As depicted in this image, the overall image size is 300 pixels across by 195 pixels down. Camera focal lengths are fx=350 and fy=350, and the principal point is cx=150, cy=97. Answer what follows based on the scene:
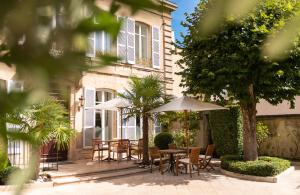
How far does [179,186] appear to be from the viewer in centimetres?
920

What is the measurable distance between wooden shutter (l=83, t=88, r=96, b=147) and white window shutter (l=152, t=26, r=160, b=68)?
4.07 metres

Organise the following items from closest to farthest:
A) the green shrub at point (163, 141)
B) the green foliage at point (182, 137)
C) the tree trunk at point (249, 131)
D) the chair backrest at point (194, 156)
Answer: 1. the chair backrest at point (194, 156)
2. the tree trunk at point (249, 131)
3. the green shrub at point (163, 141)
4. the green foliage at point (182, 137)

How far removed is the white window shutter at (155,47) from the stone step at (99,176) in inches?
265

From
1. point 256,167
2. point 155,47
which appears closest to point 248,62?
point 256,167

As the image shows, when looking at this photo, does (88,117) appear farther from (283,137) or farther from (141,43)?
(283,137)

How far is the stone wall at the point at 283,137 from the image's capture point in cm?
1406

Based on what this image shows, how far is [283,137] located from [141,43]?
7763 millimetres

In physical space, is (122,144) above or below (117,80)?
below

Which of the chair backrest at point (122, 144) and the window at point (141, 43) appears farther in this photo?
the window at point (141, 43)

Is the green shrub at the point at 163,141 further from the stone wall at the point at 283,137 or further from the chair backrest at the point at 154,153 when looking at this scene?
the stone wall at the point at 283,137

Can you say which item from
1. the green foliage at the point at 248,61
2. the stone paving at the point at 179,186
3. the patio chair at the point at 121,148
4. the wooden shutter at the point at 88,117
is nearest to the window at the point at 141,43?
the wooden shutter at the point at 88,117

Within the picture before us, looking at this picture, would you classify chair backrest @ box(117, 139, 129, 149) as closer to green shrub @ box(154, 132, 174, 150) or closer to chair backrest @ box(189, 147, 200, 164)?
green shrub @ box(154, 132, 174, 150)

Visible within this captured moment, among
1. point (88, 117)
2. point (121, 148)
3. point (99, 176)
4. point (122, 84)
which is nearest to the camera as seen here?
point (99, 176)

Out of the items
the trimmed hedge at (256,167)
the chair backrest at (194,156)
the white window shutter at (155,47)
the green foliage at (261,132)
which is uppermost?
the white window shutter at (155,47)
